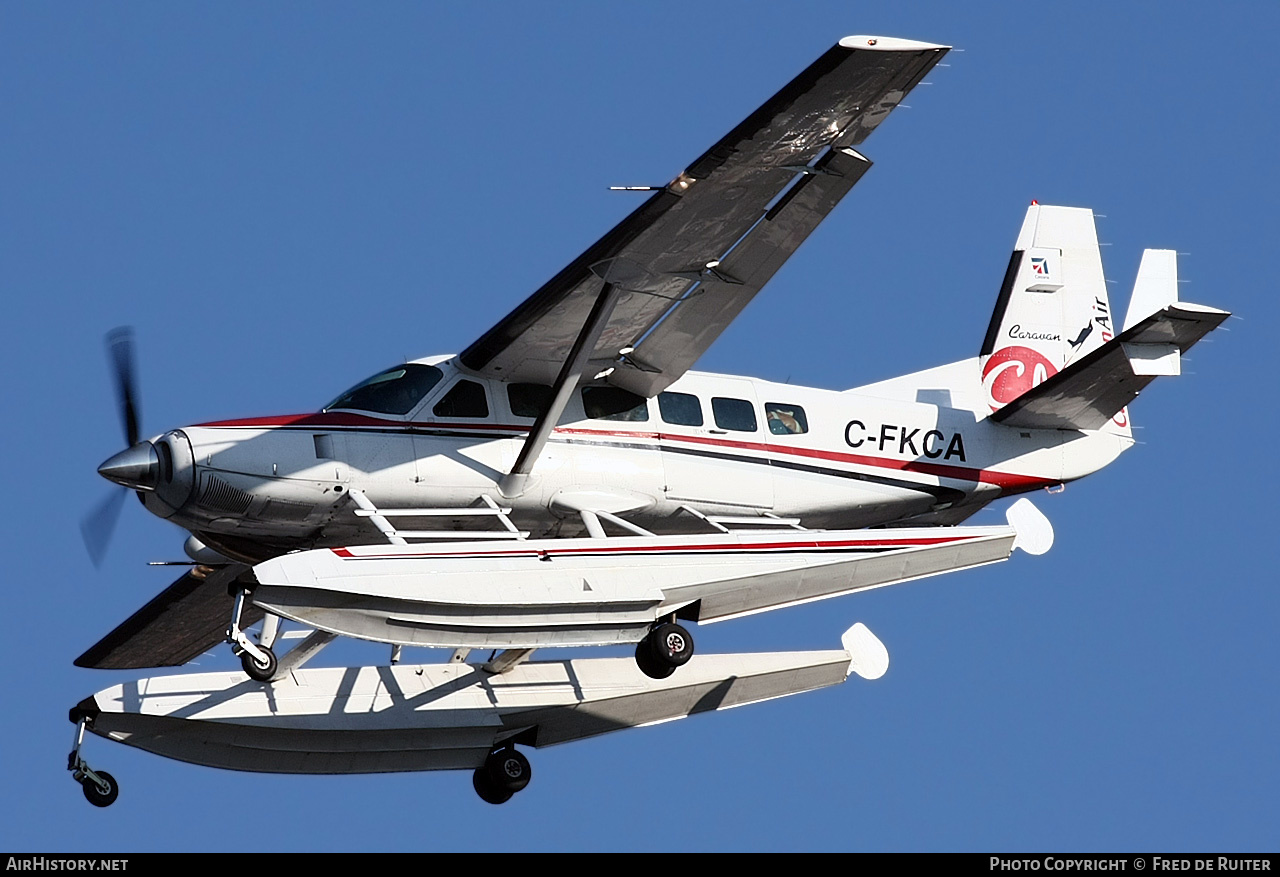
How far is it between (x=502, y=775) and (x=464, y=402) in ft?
13.7

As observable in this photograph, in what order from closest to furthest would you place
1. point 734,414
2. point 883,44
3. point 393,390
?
1. point 883,44
2. point 393,390
3. point 734,414

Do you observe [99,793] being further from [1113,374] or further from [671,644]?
[1113,374]

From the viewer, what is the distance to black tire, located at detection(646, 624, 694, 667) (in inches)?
670

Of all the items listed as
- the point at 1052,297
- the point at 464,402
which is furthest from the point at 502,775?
the point at 1052,297

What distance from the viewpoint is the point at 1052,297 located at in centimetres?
2191

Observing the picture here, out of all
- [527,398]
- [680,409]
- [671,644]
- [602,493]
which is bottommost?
[671,644]

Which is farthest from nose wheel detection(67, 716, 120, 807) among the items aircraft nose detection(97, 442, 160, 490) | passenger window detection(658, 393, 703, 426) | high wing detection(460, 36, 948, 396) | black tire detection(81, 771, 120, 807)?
passenger window detection(658, 393, 703, 426)

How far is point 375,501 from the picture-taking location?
1752 cm

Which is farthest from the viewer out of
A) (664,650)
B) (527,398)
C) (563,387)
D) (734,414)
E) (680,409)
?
(734,414)

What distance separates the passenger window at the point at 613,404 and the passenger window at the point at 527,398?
1.51 feet

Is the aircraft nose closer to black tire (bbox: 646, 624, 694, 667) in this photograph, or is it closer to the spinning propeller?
the spinning propeller

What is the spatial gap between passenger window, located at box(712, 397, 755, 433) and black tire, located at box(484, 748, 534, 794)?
413cm

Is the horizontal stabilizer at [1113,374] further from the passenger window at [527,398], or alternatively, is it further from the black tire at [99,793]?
the black tire at [99,793]
